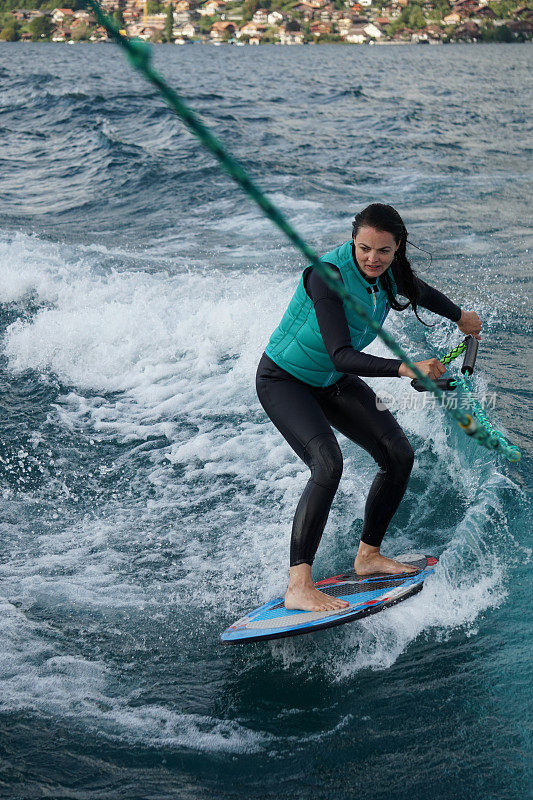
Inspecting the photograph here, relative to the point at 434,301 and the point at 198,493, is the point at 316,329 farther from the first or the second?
the point at 198,493

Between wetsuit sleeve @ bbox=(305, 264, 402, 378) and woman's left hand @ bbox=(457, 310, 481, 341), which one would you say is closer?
wetsuit sleeve @ bbox=(305, 264, 402, 378)

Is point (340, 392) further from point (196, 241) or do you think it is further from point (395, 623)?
point (196, 241)

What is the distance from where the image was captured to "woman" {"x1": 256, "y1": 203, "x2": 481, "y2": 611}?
3.78 metres

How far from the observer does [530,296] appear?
9617 mm

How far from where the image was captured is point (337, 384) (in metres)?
4.29

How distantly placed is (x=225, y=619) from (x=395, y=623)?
3.04 ft

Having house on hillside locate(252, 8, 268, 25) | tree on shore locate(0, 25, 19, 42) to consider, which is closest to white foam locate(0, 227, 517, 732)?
tree on shore locate(0, 25, 19, 42)

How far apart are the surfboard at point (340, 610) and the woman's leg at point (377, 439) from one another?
138mm

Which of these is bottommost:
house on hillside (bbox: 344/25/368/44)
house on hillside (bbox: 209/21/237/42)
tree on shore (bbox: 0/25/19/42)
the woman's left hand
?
the woman's left hand

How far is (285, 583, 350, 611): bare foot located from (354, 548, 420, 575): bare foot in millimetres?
369

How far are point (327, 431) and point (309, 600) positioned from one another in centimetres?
85

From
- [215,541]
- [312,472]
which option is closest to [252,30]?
[215,541]

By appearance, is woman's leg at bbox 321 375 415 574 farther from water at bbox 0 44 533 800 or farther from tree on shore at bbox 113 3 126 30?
tree on shore at bbox 113 3 126 30

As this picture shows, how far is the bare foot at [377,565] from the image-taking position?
4391 mm
